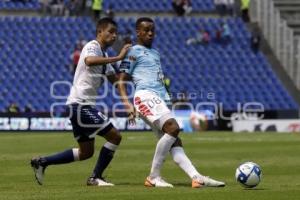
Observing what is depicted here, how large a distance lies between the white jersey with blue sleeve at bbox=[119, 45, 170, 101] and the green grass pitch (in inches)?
56.6

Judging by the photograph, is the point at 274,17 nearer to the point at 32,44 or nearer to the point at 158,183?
the point at 32,44

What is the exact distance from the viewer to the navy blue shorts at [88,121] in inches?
467

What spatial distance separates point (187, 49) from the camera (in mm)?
40406

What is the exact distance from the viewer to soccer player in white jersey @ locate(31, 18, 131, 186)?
1189cm

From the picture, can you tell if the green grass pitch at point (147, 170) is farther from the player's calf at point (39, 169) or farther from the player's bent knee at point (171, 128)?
→ the player's bent knee at point (171, 128)

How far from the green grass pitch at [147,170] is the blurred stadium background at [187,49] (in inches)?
421

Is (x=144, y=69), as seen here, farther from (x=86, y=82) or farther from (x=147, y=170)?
(x=147, y=170)

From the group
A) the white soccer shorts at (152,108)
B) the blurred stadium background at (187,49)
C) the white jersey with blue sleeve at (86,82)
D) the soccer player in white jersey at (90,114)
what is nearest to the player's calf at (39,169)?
the soccer player in white jersey at (90,114)

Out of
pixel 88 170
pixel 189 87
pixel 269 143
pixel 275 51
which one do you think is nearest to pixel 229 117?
pixel 189 87

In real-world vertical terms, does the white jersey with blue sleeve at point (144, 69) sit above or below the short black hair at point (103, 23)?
below

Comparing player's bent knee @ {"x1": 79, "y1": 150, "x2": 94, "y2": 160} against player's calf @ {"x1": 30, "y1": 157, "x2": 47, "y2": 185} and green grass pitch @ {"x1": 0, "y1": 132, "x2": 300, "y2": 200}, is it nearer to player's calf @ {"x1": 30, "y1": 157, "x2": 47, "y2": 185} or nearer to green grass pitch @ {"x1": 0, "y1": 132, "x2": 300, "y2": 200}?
green grass pitch @ {"x1": 0, "y1": 132, "x2": 300, "y2": 200}

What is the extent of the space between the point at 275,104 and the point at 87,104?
1085 inches

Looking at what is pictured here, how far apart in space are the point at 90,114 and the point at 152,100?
3.28 feet

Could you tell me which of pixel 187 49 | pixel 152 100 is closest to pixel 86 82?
pixel 152 100
